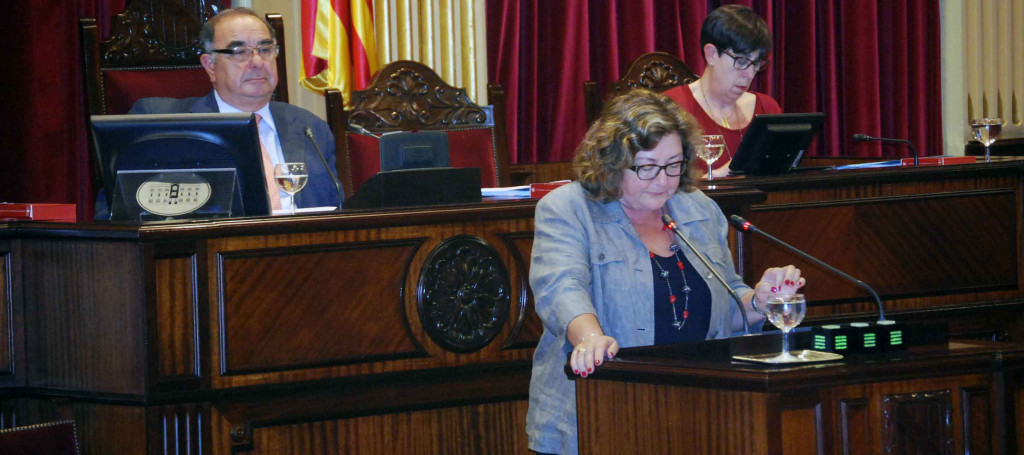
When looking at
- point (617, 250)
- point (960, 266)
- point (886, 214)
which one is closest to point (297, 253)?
point (617, 250)

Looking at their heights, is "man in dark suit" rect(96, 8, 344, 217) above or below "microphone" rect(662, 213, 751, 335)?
above

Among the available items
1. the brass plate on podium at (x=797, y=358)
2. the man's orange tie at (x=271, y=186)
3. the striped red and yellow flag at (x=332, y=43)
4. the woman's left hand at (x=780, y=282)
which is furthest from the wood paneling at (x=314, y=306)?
the striped red and yellow flag at (x=332, y=43)

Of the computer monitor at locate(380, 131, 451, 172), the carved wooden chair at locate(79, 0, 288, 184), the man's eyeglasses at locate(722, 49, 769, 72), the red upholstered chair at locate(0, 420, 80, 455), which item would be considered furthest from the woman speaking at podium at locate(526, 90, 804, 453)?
the carved wooden chair at locate(79, 0, 288, 184)

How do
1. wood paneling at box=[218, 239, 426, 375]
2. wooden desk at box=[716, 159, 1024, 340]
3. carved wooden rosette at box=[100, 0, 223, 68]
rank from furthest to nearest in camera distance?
carved wooden rosette at box=[100, 0, 223, 68] → wooden desk at box=[716, 159, 1024, 340] → wood paneling at box=[218, 239, 426, 375]

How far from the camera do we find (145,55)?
3.65 meters

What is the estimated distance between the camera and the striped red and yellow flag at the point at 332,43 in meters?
4.78

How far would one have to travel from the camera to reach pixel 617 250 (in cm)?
233

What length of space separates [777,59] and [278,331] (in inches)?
147

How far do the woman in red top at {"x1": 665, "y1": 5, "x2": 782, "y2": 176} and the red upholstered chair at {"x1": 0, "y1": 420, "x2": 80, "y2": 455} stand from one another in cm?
216

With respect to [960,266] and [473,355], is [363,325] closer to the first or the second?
[473,355]

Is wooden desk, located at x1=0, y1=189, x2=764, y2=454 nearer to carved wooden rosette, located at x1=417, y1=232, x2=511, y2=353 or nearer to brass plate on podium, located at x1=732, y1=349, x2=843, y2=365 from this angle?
carved wooden rosette, located at x1=417, y1=232, x2=511, y2=353

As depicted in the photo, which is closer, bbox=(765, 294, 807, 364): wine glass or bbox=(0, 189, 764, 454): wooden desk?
bbox=(765, 294, 807, 364): wine glass

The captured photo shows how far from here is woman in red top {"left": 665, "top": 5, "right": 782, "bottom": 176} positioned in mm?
3939

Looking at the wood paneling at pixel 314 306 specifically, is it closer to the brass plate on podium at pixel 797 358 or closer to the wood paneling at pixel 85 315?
the wood paneling at pixel 85 315
